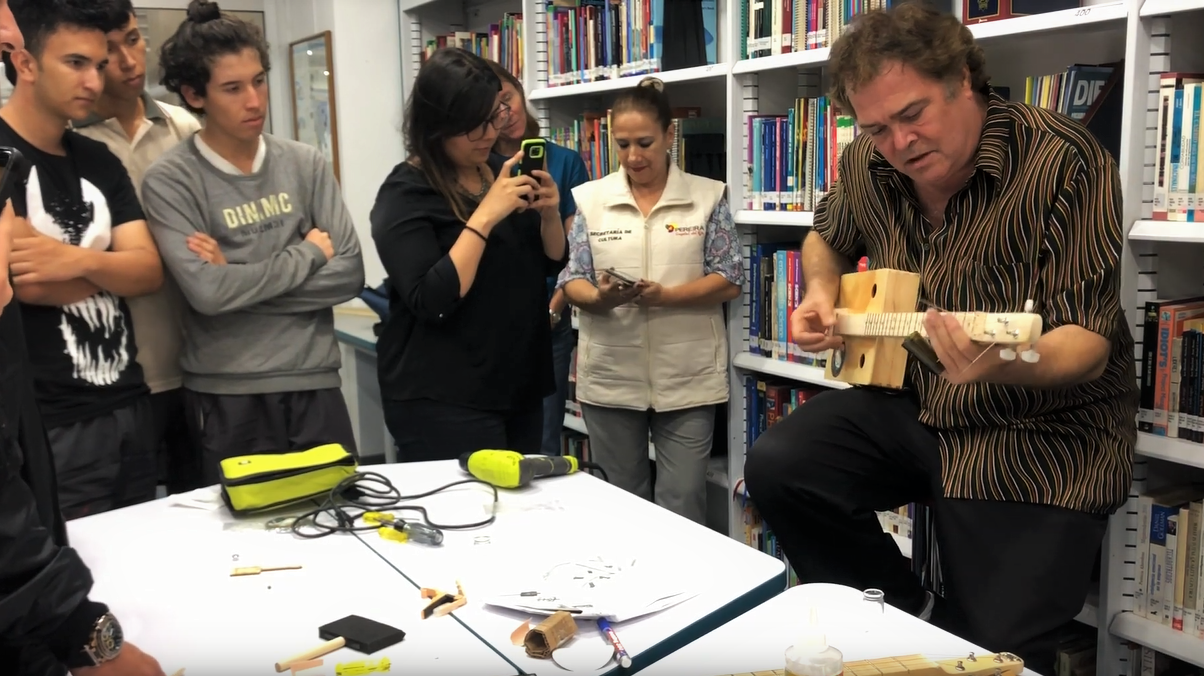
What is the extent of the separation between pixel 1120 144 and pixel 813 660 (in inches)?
57.5

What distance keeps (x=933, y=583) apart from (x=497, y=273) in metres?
1.26

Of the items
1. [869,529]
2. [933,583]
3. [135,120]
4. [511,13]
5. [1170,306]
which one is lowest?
[933,583]

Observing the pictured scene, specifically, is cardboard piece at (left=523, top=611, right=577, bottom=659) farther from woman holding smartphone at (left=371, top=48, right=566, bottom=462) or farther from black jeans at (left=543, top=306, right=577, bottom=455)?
black jeans at (left=543, top=306, right=577, bottom=455)

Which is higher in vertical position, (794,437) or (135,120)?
(135,120)

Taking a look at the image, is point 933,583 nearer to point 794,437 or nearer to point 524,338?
point 794,437

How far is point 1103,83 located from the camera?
1.95 metres

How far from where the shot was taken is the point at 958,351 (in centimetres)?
147

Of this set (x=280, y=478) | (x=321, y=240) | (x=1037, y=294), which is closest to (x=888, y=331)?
(x=1037, y=294)

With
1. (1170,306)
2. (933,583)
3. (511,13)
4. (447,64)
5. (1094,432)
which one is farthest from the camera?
(511,13)

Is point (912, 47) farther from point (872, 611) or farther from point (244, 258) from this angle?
point (244, 258)

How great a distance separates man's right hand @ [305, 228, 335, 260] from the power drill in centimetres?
73

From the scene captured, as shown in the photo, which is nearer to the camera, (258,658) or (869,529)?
(258,658)

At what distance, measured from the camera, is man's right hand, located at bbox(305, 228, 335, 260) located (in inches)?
84.6

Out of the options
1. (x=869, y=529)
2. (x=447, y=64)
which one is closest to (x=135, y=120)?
(x=447, y=64)
